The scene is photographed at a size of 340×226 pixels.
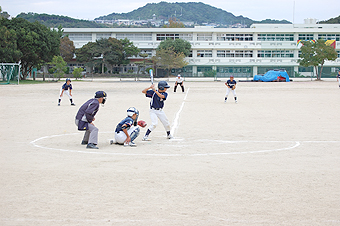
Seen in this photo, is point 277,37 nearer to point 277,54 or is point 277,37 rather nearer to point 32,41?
A: point 277,54

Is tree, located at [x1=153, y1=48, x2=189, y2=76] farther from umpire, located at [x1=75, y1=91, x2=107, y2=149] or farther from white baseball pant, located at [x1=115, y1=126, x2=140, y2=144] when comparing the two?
umpire, located at [x1=75, y1=91, x2=107, y2=149]

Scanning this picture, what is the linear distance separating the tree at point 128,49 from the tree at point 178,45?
652 cm

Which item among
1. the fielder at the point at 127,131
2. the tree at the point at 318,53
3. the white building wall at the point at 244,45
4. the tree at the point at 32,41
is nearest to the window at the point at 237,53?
the white building wall at the point at 244,45

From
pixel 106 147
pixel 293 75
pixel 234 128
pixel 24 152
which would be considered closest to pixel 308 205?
pixel 106 147

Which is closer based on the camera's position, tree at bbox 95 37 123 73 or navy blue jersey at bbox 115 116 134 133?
navy blue jersey at bbox 115 116 134 133

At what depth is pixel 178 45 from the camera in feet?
317

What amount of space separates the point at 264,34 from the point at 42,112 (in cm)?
9016

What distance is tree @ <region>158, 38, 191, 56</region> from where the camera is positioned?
317 feet

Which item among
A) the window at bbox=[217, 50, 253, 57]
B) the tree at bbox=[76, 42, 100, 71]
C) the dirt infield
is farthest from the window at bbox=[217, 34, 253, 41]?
the dirt infield

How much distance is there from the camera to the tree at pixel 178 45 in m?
96.5

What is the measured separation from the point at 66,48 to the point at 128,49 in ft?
52.2

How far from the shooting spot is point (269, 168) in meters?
8.41

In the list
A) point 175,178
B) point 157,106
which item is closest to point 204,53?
point 157,106

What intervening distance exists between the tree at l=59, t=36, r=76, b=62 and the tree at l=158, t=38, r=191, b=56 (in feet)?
75.4
